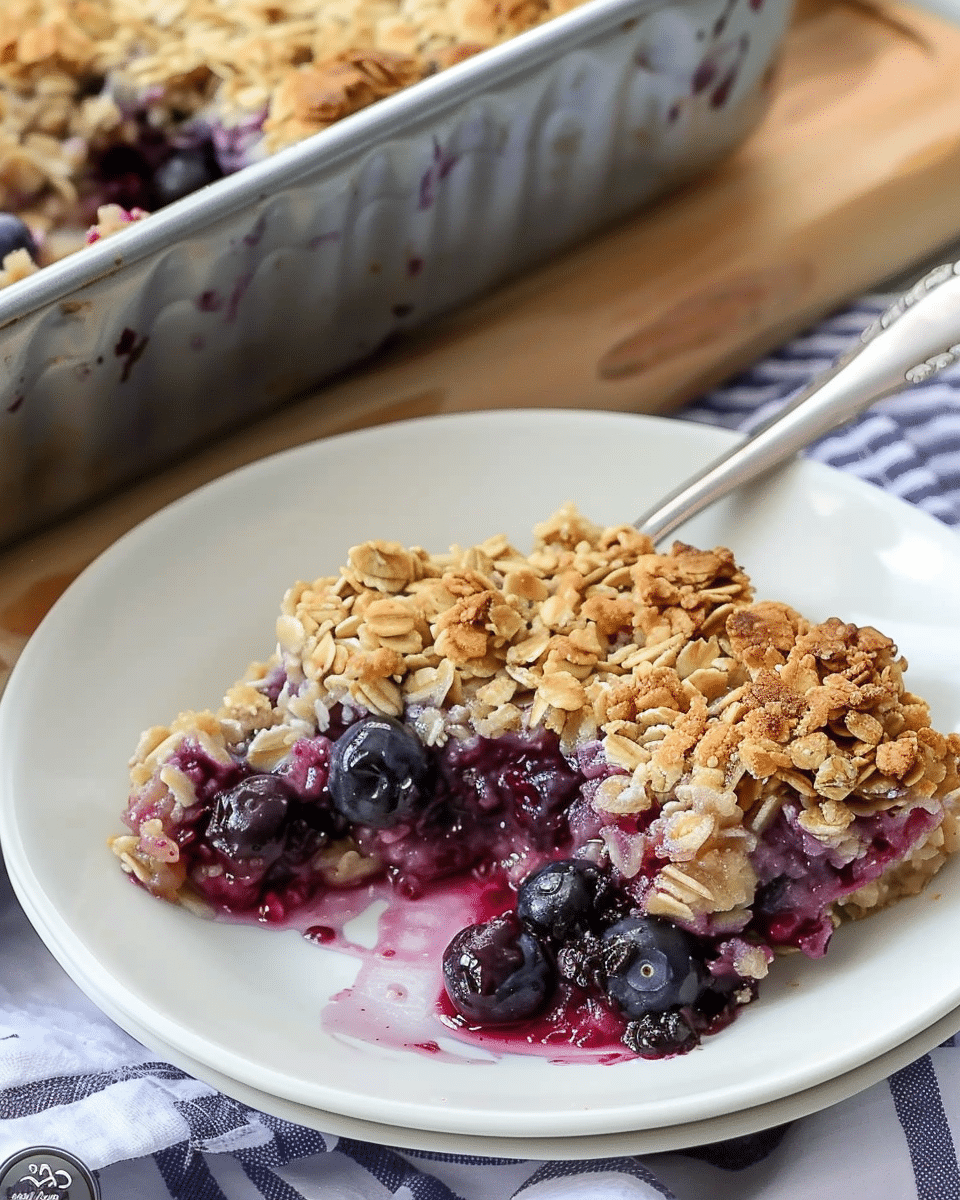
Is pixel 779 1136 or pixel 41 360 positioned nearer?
pixel 779 1136

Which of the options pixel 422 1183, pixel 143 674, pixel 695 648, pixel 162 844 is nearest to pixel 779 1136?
pixel 422 1183

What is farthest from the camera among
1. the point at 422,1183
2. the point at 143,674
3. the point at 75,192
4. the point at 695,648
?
the point at 75,192

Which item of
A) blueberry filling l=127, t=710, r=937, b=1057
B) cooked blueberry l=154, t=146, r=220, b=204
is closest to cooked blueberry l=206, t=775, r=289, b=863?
blueberry filling l=127, t=710, r=937, b=1057

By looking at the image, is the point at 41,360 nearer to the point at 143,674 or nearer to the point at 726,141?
the point at 143,674

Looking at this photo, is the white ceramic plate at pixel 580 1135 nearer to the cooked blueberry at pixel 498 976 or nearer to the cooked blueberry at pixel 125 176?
the cooked blueberry at pixel 498 976

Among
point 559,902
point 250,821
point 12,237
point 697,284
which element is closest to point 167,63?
point 12,237
